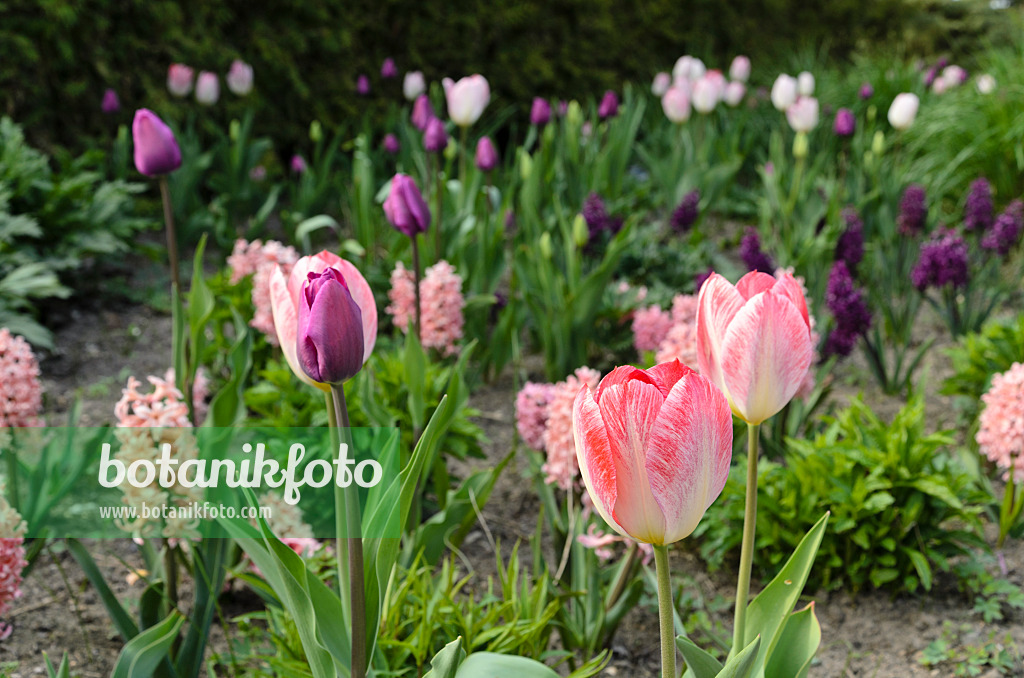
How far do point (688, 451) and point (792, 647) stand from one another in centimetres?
47

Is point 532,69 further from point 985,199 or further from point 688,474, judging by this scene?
point 688,474

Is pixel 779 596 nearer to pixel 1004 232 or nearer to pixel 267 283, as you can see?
pixel 267 283

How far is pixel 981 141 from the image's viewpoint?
4410 millimetres

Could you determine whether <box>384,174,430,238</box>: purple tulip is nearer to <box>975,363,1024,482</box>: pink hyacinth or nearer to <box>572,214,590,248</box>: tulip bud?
<box>572,214,590,248</box>: tulip bud

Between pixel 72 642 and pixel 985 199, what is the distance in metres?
3.29

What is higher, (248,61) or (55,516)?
(248,61)

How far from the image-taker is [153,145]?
1.94 meters

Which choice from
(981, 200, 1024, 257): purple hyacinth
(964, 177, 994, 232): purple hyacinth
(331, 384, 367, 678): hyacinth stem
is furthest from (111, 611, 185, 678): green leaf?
(964, 177, 994, 232): purple hyacinth

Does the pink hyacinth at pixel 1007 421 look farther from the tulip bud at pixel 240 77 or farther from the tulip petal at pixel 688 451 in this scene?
the tulip bud at pixel 240 77

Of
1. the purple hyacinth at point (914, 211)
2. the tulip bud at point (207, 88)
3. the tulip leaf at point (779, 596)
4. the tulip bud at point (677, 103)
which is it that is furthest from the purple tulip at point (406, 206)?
the tulip bud at point (677, 103)

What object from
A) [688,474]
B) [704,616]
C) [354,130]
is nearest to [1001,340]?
[704,616]

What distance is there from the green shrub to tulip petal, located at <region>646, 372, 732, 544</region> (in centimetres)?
111

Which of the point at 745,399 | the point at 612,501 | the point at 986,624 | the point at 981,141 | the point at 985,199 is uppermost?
the point at 981,141

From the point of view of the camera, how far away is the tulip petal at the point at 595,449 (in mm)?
796
